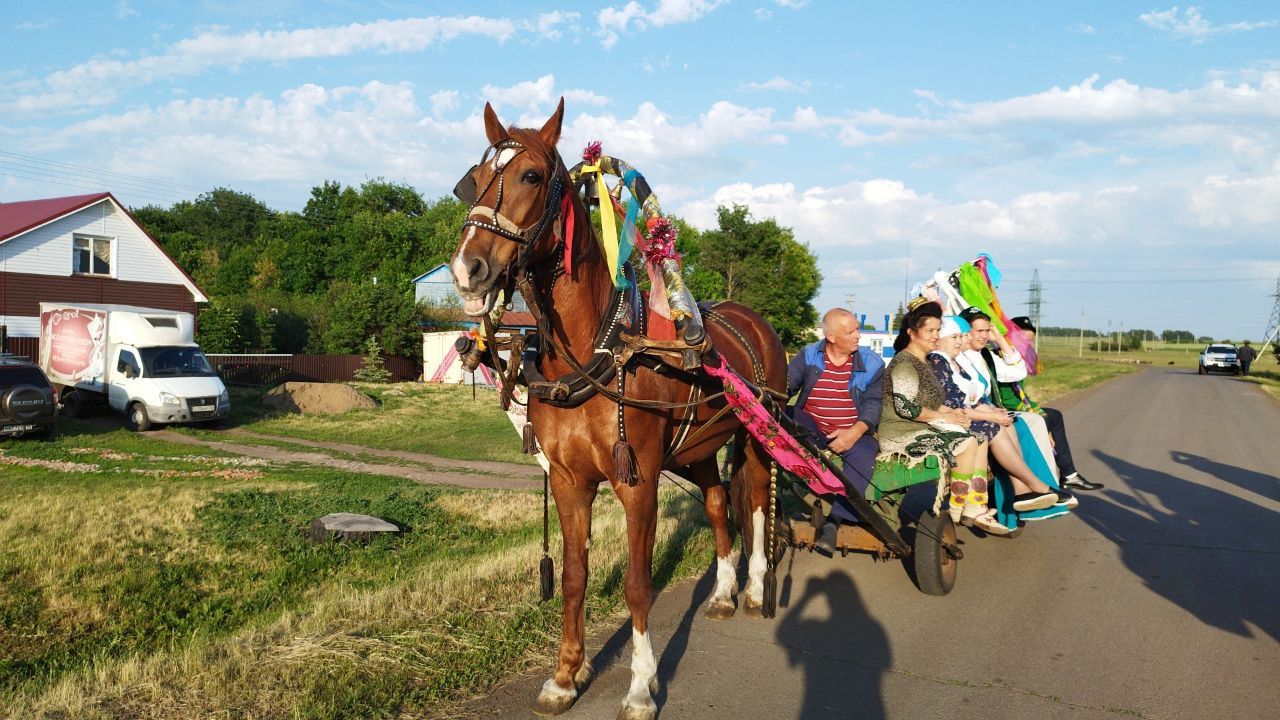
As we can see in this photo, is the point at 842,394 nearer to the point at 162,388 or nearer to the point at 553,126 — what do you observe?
the point at 553,126

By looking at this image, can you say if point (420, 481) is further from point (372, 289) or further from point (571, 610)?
point (372, 289)

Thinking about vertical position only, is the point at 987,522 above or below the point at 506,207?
below

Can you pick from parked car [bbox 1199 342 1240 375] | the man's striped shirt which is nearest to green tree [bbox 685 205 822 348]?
parked car [bbox 1199 342 1240 375]

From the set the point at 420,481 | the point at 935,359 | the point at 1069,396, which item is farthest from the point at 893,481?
the point at 1069,396

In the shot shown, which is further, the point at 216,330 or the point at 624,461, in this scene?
the point at 216,330

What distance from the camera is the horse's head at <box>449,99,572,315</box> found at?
366 cm

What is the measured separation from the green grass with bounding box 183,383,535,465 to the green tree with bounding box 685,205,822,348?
110ft

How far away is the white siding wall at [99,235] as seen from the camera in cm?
2770

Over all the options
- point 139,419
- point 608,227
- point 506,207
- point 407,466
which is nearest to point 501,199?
point 506,207

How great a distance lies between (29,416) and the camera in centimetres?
1778

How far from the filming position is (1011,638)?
5.68m

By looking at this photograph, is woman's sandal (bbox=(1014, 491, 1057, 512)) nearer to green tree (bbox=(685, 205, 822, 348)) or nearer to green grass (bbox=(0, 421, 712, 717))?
green grass (bbox=(0, 421, 712, 717))

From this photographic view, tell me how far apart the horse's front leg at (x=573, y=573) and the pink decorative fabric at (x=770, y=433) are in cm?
103

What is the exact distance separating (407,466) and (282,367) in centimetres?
1847
